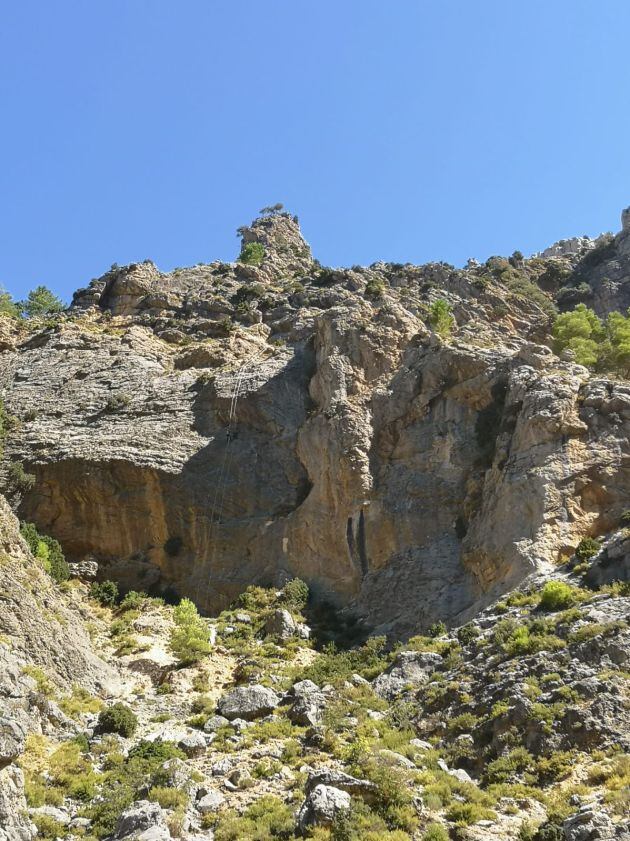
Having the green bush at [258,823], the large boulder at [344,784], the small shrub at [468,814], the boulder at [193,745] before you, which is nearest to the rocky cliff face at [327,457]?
the boulder at [193,745]

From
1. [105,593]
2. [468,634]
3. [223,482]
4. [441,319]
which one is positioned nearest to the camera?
[468,634]

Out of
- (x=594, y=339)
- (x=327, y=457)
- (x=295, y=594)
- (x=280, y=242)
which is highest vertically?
(x=280, y=242)

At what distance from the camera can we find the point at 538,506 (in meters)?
34.3

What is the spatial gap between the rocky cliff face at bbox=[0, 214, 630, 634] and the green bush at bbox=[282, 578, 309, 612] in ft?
2.74

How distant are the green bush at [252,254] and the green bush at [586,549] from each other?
5914 centimetres

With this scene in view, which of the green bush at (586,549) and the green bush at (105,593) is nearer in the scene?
the green bush at (586,549)

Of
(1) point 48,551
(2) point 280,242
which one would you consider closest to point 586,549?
(1) point 48,551

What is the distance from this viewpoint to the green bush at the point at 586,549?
31.5 meters

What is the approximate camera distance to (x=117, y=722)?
81.4 ft

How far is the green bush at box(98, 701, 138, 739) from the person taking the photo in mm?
A: 24750

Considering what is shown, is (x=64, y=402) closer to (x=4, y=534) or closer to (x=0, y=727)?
(x=4, y=534)

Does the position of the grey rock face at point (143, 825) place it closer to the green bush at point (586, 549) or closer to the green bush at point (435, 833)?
the green bush at point (435, 833)

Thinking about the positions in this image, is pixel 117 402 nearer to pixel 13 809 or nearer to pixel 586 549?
pixel 586 549

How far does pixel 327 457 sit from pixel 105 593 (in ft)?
42.6
